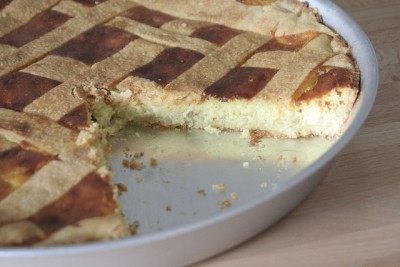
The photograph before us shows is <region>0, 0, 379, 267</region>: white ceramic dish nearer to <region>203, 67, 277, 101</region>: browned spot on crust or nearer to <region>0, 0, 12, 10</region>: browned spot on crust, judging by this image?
<region>203, 67, 277, 101</region>: browned spot on crust

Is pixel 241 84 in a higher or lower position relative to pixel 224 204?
higher

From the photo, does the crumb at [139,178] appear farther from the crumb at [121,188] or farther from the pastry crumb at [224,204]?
the pastry crumb at [224,204]

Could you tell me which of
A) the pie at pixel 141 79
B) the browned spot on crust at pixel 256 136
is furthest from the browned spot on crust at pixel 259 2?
the browned spot on crust at pixel 256 136

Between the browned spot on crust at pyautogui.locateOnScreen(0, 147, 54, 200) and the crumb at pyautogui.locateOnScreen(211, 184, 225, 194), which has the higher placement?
the crumb at pyautogui.locateOnScreen(211, 184, 225, 194)

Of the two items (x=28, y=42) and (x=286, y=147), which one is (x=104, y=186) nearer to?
(x=286, y=147)

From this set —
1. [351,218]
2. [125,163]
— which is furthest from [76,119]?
[351,218]

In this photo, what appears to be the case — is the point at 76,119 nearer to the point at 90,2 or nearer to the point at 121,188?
the point at 121,188

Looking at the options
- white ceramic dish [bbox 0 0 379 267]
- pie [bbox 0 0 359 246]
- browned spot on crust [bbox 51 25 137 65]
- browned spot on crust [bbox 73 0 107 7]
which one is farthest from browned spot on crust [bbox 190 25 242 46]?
browned spot on crust [bbox 73 0 107 7]

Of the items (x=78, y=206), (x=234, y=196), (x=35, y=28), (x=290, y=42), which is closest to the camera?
(x=78, y=206)
